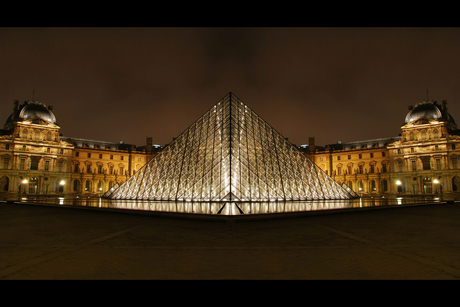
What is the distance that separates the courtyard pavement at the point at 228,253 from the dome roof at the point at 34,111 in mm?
49097

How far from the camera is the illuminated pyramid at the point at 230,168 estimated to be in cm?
1639

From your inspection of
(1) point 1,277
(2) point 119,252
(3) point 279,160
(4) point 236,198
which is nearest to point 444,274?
(2) point 119,252

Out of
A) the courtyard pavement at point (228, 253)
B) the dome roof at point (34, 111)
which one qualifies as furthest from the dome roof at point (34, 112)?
the courtyard pavement at point (228, 253)

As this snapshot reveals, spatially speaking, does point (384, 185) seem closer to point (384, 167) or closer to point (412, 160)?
point (384, 167)

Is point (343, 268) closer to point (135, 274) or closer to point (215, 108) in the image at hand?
point (135, 274)

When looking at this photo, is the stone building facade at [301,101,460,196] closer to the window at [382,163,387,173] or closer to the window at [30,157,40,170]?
the window at [382,163,387,173]

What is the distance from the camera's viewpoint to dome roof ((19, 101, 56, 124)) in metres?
49.0

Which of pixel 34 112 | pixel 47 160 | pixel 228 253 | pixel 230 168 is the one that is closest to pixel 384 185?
pixel 230 168

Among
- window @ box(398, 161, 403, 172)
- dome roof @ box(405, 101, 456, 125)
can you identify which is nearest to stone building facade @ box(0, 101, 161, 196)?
window @ box(398, 161, 403, 172)

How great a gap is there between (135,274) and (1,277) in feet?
5.39

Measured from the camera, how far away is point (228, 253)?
5.29 m

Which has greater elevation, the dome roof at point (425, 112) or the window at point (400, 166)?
the dome roof at point (425, 112)

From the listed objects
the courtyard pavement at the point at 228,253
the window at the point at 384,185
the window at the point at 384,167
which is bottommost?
the courtyard pavement at the point at 228,253

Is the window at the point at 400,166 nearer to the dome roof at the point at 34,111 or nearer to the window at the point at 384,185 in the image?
the window at the point at 384,185
